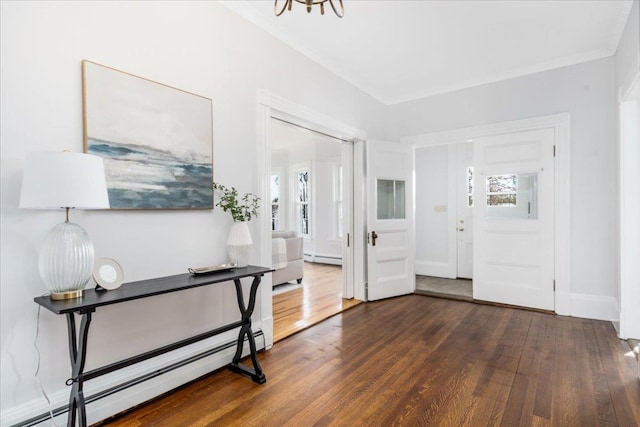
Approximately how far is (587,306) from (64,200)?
4.84 m

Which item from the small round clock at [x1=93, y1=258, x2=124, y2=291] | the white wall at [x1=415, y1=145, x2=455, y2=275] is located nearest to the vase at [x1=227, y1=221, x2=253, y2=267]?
the small round clock at [x1=93, y1=258, x2=124, y2=291]

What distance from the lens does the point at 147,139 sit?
2113 millimetres

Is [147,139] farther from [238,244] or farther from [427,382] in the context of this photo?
[427,382]

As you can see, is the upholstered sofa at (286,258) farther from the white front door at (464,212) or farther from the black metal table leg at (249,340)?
the white front door at (464,212)

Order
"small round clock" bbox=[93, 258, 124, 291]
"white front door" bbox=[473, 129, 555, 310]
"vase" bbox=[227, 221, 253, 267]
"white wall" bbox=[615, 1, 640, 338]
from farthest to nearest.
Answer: "white front door" bbox=[473, 129, 555, 310]
"white wall" bbox=[615, 1, 640, 338]
"vase" bbox=[227, 221, 253, 267]
"small round clock" bbox=[93, 258, 124, 291]

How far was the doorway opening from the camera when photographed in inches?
201

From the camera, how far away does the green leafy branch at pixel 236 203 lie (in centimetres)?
255

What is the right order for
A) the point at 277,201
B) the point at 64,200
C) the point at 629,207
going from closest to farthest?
the point at 64,200
the point at 629,207
the point at 277,201

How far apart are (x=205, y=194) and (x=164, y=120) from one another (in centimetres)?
58

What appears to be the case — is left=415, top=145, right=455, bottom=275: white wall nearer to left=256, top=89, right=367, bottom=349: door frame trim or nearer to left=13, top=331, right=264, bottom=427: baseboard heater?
left=256, top=89, right=367, bottom=349: door frame trim

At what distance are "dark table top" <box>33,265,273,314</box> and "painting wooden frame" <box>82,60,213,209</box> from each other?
0.50 metres

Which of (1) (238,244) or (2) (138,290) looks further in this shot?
A: (1) (238,244)

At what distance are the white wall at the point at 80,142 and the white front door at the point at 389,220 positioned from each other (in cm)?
185

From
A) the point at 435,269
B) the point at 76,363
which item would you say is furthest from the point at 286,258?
the point at 76,363
